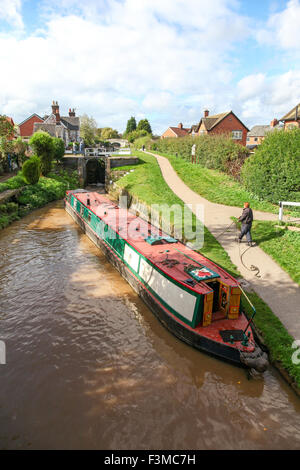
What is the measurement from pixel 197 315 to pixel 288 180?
11.5m

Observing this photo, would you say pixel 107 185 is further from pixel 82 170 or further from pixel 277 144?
pixel 277 144

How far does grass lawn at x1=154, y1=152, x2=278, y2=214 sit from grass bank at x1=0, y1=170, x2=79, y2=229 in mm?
11033

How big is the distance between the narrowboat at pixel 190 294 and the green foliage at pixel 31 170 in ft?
50.2

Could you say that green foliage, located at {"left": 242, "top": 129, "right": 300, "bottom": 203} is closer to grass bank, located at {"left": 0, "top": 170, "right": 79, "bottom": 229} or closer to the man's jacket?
the man's jacket

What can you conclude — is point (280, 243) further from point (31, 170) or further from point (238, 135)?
point (238, 135)

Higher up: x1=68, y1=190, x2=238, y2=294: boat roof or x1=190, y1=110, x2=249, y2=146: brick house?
x1=190, y1=110, x2=249, y2=146: brick house

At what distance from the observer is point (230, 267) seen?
Answer: 33.3 feet

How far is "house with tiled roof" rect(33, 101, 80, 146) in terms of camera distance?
47.1m

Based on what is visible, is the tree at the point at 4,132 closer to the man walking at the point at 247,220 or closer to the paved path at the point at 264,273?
the paved path at the point at 264,273

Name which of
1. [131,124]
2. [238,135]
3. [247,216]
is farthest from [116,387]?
[131,124]

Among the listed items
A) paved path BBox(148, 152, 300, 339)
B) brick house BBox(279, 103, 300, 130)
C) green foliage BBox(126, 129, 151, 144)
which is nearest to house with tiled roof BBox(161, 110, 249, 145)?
brick house BBox(279, 103, 300, 130)

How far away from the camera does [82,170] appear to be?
30.3 meters
